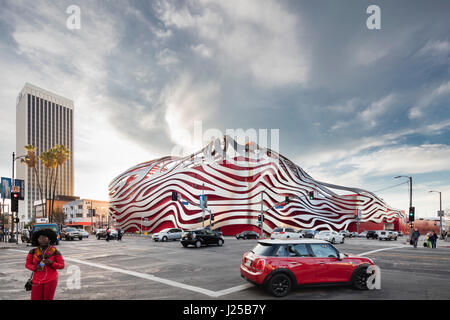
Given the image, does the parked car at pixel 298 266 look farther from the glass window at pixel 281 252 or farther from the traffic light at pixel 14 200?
the traffic light at pixel 14 200

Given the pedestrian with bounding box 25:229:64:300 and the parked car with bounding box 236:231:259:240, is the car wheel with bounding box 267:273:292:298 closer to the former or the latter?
the pedestrian with bounding box 25:229:64:300

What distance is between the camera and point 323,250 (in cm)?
881

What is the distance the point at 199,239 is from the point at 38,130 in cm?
19226

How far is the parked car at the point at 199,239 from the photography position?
2402 cm

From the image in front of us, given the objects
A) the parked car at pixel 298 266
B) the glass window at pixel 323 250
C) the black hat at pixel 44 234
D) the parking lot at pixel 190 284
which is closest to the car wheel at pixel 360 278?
the parked car at pixel 298 266

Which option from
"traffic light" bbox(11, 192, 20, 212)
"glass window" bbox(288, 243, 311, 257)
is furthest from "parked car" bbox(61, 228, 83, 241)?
"glass window" bbox(288, 243, 311, 257)

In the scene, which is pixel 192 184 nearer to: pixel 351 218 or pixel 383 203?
pixel 351 218

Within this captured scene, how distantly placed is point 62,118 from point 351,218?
18957 centimetres

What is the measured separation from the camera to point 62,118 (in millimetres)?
192250

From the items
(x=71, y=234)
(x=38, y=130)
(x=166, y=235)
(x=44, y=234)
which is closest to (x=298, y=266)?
(x=44, y=234)

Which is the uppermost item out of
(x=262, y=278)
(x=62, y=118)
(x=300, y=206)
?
(x=62, y=118)

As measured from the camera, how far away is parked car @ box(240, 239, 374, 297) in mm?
8148

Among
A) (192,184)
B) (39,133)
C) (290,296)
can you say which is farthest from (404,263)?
(39,133)
